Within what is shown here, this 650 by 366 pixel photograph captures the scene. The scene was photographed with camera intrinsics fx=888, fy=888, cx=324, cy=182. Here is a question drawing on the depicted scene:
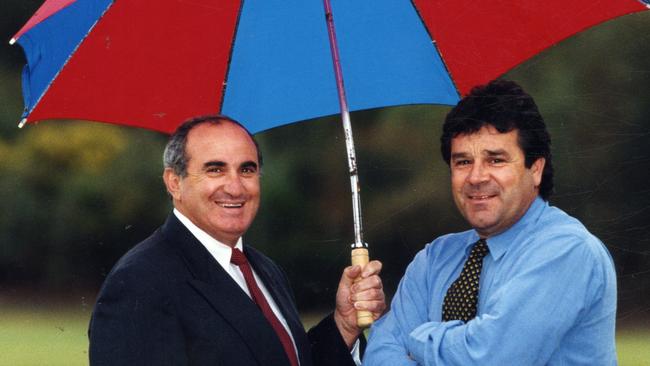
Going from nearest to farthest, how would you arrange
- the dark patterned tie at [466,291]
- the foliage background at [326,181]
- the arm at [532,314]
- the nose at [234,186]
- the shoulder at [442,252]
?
the arm at [532,314] → the dark patterned tie at [466,291] → the shoulder at [442,252] → the nose at [234,186] → the foliage background at [326,181]

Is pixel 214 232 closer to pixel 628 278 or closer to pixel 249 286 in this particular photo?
pixel 249 286

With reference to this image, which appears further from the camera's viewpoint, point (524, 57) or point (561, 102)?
point (561, 102)

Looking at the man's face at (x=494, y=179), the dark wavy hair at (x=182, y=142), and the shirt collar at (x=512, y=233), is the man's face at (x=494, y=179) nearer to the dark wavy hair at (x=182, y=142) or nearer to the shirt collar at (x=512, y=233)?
the shirt collar at (x=512, y=233)

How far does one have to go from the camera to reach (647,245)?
33.2 ft

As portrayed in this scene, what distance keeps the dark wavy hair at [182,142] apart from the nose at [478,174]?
849 mm

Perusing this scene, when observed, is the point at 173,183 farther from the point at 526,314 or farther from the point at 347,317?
the point at 526,314

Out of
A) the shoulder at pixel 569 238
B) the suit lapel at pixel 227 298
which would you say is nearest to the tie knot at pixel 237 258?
the suit lapel at pixel 227 298

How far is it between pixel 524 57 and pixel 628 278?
8.16 metres

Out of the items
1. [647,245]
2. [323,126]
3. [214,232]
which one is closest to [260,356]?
[214,232]

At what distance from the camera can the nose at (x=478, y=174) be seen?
8.89ft

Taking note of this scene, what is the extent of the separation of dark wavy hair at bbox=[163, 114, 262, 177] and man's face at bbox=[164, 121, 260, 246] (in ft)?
0.06

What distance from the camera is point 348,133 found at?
123 inches

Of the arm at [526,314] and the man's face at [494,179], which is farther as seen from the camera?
the man's face at [494,179]

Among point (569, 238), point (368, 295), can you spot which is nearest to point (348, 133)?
point (368, 295)
